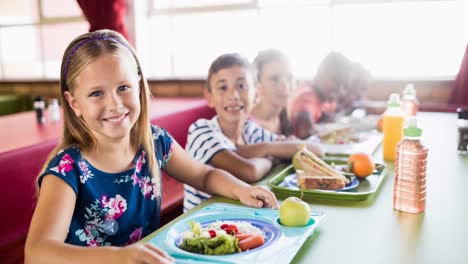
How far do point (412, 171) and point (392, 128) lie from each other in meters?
0.55

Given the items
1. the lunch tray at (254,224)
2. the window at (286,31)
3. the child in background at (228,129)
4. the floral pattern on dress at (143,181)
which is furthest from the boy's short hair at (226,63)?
the window at (286,31)

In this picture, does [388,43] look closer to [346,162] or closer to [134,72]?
[346,162]

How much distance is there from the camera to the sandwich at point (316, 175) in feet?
4.15

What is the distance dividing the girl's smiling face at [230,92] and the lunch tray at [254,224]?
0.57 meters

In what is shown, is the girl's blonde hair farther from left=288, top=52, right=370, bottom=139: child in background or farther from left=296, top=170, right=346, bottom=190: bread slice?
left=288, top=52, right=370, bottom=139: child in background

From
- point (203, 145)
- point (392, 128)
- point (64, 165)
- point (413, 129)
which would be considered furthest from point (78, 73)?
point (392, 128)

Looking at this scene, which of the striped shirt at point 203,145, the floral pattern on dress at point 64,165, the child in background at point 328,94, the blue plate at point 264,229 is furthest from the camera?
the child in background at point 328,94

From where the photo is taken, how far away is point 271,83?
7.57 feet

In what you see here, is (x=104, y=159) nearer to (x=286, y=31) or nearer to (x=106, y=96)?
(x=106, y=96)

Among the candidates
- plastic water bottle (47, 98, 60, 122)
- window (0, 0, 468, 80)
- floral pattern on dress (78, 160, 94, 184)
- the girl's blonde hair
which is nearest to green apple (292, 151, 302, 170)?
the girl's blonde hair

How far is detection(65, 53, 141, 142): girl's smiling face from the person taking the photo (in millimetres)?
1090

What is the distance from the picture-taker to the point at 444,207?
3.71ft

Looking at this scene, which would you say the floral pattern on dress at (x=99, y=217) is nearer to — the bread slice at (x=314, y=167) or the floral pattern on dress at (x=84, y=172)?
the floral pattern on dress at (x=84, y=172)

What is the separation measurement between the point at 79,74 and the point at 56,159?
204mm
